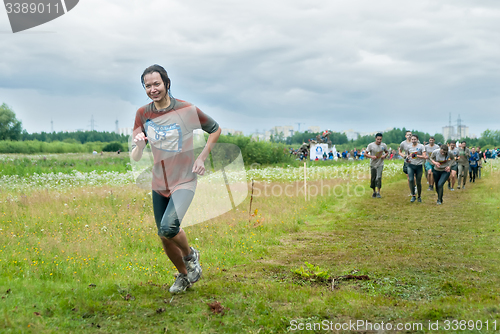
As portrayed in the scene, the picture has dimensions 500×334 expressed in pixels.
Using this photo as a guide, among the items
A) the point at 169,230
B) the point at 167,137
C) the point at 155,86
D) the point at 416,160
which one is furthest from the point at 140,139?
the point at 416,160

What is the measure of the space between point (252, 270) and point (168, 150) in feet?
8.27

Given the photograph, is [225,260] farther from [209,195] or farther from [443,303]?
[209,195]

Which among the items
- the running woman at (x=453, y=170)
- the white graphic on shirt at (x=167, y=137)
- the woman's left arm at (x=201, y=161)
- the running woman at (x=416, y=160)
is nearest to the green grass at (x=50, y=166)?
the running woman at (x=416, y=160)

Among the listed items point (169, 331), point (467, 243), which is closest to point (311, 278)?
point (169, 331)

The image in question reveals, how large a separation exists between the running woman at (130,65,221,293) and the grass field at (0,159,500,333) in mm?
965

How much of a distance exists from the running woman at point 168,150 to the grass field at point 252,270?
96cm

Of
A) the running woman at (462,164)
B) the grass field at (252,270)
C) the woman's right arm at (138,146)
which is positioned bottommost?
the grass field at (252,270)

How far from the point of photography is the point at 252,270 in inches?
250

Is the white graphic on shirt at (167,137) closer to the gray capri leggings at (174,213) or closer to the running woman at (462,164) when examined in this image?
the gray capri leggings at (174,213)

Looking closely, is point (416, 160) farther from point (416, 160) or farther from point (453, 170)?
point (453, 170)

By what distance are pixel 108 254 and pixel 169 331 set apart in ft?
11.6

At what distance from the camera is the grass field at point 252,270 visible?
425 cm

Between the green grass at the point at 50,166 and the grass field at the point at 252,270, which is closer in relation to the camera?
the grass field at the point at 252,270

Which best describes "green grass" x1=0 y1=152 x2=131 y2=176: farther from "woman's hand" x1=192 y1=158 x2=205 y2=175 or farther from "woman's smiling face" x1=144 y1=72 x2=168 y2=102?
"woman's hand" x1=192 y1=158 x2=205 y2=175
